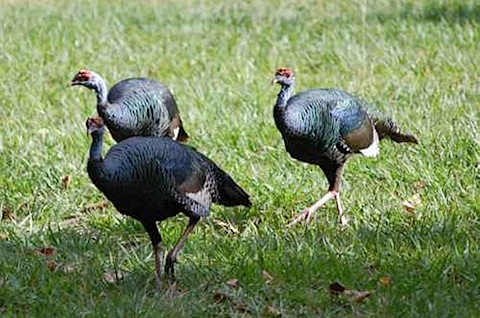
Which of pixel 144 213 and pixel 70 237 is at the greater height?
pixel 144 213

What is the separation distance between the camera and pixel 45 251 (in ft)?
20.3

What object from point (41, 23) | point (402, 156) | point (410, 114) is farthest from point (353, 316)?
point (41, 23)

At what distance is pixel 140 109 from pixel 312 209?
1.27m

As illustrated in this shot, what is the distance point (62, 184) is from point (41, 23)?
5787 millimetres

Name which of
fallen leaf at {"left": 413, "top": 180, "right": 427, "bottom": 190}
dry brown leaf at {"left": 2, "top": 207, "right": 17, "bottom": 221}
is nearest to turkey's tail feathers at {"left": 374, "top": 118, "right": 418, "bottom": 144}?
fallen leaf at {"left": 413, "top": 180, "right": 427, "bottom": 190}

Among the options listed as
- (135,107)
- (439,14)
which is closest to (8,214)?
(135,107)

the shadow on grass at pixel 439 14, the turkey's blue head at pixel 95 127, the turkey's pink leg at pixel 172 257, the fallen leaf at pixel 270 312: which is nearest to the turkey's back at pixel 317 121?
the turkey's pink leg at pixel 172 257

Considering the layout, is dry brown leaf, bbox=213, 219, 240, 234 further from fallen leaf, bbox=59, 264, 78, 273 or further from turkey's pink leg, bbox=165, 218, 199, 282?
fallen leaf, bbox=59, 264, 78, 273

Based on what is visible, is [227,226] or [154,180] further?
[227,226]

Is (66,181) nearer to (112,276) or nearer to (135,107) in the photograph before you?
(135,107)

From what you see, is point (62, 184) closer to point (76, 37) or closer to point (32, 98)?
point (32, 98)

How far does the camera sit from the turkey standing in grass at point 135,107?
681 centimetres

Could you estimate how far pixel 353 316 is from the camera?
524 cm

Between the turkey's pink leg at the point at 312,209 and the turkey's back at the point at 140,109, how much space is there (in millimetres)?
1135
